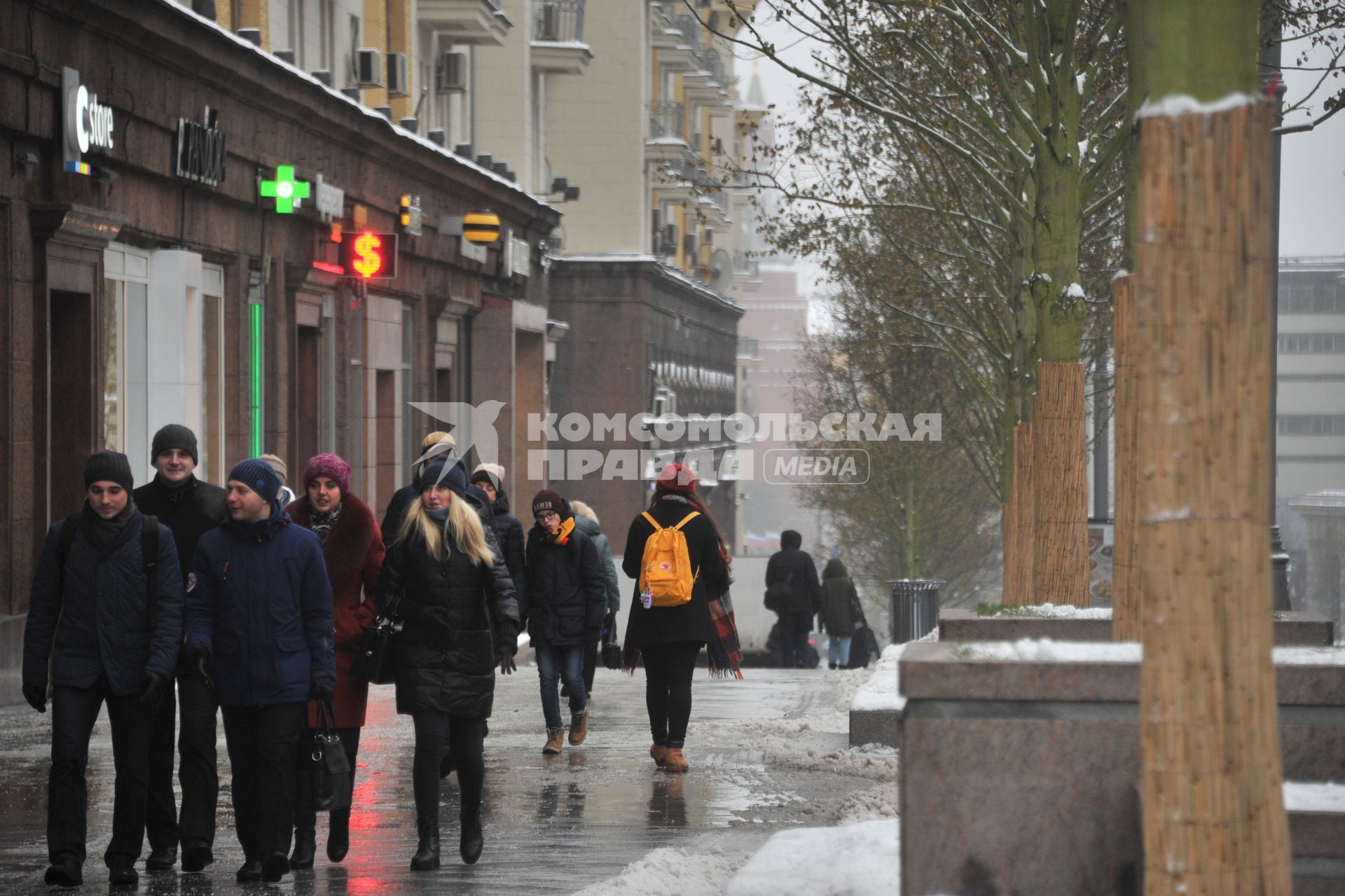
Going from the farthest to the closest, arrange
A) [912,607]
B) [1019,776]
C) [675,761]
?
1. [912,607]
2. [675,761]
3. [1019,776]

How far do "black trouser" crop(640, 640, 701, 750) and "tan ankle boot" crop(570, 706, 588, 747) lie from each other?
3.33 ft

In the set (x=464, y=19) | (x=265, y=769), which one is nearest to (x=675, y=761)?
(x=265, y=769)

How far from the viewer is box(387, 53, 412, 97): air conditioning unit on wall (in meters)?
26.7

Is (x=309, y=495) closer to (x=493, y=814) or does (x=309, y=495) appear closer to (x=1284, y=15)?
(x=493, y=814)

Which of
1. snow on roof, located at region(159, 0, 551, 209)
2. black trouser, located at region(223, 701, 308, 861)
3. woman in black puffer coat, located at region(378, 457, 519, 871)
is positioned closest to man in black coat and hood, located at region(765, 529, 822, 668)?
snow on roof, located at region(159, 0, 551, 209)

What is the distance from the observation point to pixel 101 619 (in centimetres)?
770

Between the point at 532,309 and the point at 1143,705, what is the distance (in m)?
30.7

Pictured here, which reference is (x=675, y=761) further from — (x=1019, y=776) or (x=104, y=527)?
(x=1019, y=776)

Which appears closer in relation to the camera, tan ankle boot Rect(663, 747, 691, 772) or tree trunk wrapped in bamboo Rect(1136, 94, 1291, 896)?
tree trunk wrapped in bamboo Rect(1136, 94, 1291, 896)

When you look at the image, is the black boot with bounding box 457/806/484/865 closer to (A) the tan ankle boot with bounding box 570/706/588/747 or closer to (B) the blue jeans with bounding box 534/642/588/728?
(B) the blue jeans with bounding box 534/642/588/728

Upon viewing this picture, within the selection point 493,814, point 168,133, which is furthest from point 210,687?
point 168,133

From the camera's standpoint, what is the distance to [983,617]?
35.3 ft

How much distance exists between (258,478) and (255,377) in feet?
44.9

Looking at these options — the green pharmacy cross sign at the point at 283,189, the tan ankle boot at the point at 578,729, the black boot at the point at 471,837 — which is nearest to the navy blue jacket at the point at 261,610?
the black boot at the point at 471,837
